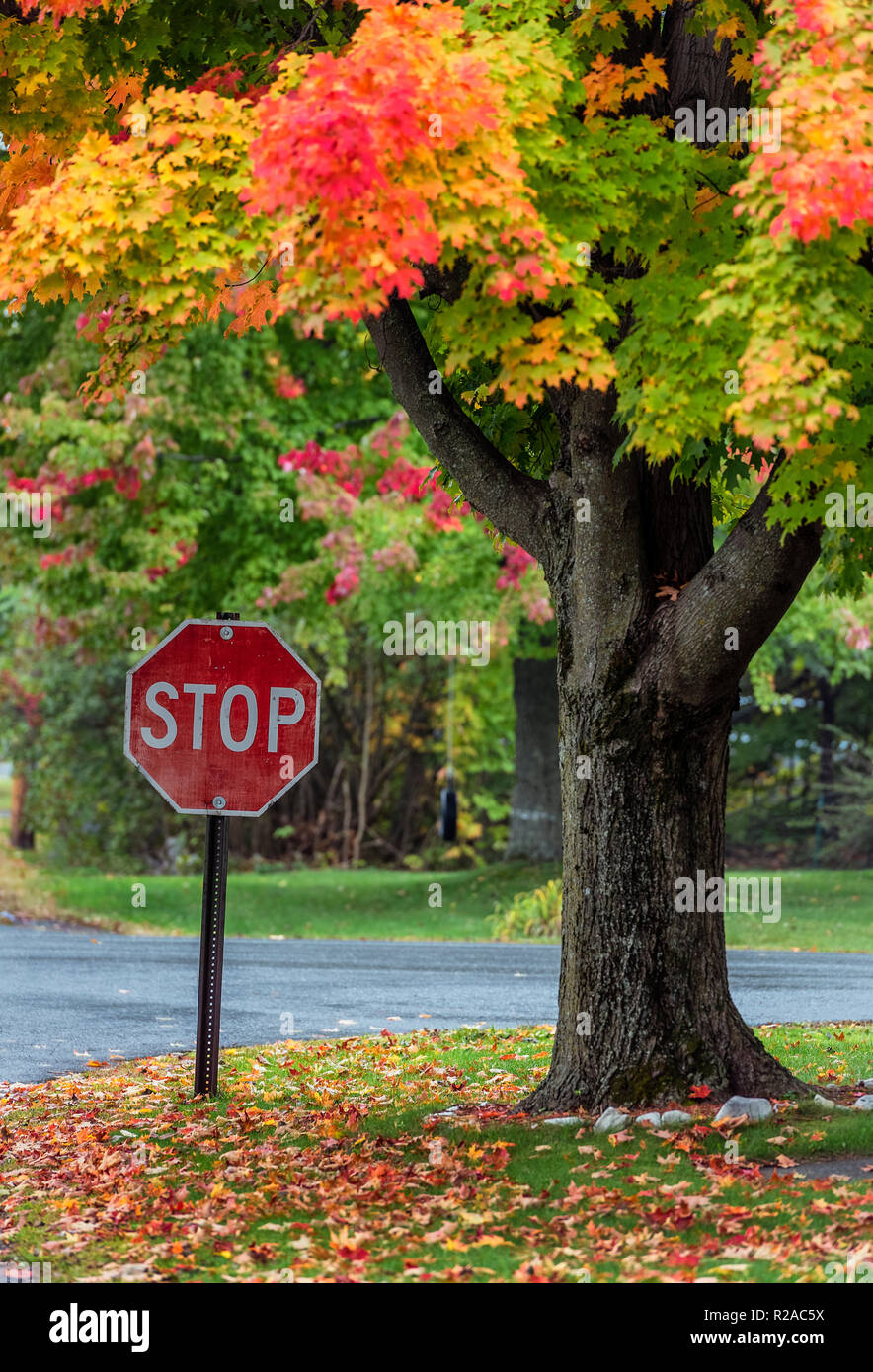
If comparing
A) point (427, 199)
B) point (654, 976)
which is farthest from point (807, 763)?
point (427, 199)

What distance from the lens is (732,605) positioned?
668 cm

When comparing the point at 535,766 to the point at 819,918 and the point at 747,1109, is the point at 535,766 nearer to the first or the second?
the point at 819,918

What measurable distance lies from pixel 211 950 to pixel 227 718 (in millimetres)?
1205

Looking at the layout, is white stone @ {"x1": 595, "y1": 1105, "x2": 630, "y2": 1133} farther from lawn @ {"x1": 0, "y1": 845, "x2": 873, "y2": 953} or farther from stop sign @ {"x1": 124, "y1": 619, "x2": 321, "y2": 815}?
lawn @ {"x1": 0, "y1": 845, "x2": 873, "y2": 953}

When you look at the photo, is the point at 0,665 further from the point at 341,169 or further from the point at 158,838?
the point at 341,169

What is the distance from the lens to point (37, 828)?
2980 centimetres

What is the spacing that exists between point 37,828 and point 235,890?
10226mm

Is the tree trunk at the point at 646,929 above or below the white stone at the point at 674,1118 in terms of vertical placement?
above

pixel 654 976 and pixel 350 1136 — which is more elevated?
pixel 654 976

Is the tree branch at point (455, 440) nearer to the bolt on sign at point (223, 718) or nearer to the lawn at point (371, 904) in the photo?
the bolt on sign at point (223, 718)

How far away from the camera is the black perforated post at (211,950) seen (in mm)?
7711

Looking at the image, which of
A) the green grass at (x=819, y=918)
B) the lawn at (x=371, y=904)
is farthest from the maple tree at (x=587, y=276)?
the lawn at (x=371, y=904)

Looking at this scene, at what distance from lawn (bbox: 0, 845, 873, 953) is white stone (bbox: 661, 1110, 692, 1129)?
9578 millimetres

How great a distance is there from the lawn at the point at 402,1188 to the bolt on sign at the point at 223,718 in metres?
1.09
